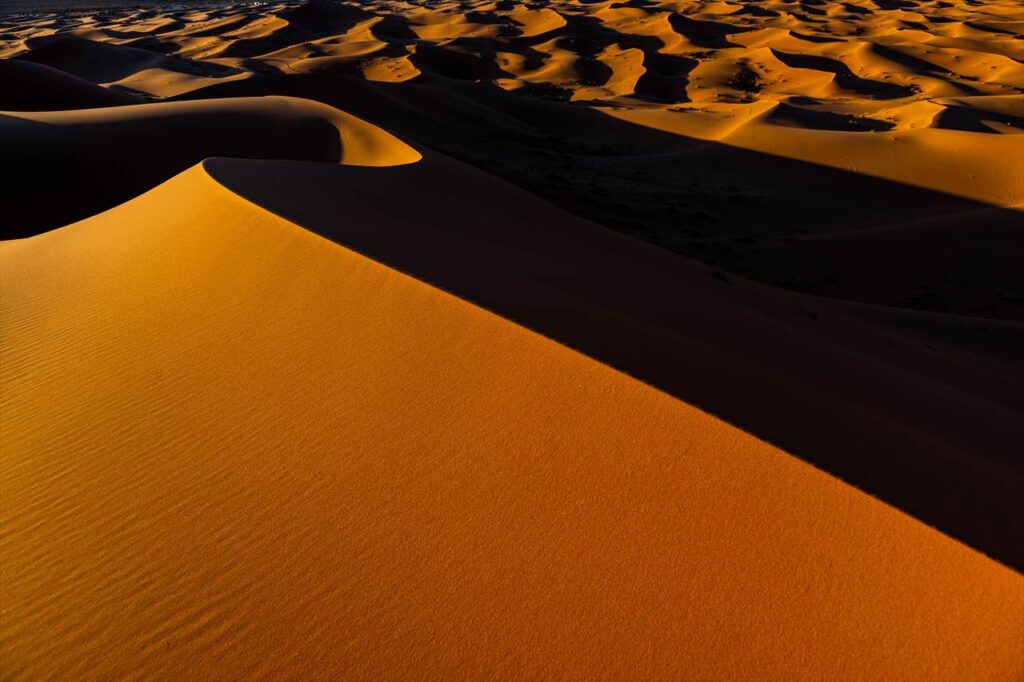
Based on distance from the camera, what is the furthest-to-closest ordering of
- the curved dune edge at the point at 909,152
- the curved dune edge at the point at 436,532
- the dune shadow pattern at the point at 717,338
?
1. the curved dune edge at the point at 909,152
2. the dune shadow pattern at the point at 717,338
3. the curved dune edge at the point at 436,532

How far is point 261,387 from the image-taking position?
10.9 ft

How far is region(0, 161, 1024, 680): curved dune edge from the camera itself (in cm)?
200

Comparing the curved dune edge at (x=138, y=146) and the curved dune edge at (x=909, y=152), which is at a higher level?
the curved dune edge at (x=138, y=146)

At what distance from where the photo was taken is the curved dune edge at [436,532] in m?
2.00

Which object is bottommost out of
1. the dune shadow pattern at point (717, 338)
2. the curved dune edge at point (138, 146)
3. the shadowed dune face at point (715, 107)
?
the shadowed dune face at point (715, 107)

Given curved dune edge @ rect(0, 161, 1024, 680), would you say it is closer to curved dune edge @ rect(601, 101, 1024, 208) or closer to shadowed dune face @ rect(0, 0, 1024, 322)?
shadowed dune face @ rect(0, 0, 1024, 322)

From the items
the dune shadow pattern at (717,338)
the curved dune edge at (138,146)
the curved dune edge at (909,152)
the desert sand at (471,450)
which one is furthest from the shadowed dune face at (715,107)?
the dune shadow pattern at (717,338)

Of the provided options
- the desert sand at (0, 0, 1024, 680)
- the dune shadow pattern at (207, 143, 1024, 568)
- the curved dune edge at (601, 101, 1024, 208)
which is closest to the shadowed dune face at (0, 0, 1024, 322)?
the curved dune edge at (601, 101, 1024, 208)

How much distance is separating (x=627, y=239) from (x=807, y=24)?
36.6 m

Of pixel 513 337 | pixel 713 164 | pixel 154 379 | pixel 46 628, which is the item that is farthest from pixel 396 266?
pixel 713 164

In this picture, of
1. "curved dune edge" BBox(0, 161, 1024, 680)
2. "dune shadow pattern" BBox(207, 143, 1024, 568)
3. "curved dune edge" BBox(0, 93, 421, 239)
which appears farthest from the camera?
"curved dune edge" BBox(0, 93, 421, 239)

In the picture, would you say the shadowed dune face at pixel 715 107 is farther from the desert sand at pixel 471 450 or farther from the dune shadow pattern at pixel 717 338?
the dune shadow pattern at pixel 717 338

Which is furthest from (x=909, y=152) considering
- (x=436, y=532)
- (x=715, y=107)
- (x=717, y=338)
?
(x=436, y=532)

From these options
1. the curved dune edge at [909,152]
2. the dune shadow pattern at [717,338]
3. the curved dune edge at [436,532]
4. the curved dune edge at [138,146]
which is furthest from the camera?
the curved dune edge at [909,152]
